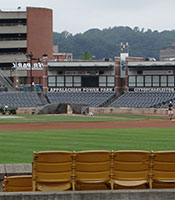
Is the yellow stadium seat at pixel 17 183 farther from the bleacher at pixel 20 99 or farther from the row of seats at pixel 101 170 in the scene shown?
the bleacher at pixel 20 99

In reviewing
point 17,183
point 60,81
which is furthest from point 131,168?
point 60,81

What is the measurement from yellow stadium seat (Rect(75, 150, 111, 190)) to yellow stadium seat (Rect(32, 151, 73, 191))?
0.59 ft

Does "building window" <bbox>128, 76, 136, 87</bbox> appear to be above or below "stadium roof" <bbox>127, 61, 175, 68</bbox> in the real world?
below

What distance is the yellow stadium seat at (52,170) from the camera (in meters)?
8.95

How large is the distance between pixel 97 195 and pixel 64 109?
53.4 m

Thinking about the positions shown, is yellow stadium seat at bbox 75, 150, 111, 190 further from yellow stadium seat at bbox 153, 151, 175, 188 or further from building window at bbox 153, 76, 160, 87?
building window at bbox 153, 76, 160, 87

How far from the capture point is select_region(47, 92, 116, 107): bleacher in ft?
236

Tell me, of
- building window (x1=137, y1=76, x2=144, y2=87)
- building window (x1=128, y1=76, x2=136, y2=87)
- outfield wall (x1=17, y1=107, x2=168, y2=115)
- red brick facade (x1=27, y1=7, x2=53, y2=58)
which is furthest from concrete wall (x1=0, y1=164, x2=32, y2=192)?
red brick facade (x1=27, y1=7, x2=53, y2=58)

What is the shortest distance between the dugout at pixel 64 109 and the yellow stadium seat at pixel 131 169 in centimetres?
5159

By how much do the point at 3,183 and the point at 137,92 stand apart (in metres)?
67.5

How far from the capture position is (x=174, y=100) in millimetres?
68375

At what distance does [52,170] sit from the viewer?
8977mm

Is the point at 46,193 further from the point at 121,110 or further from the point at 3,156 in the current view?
the point at 121,110

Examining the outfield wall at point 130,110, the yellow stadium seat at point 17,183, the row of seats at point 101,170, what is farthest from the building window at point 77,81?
the row of seats at point 101,170
